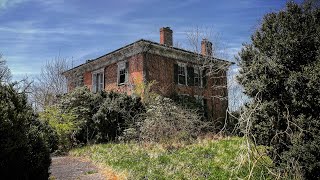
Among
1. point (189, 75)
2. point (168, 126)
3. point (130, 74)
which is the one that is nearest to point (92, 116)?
point (168, 126)

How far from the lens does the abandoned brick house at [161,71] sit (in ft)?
80.4

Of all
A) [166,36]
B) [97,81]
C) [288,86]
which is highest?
[166,36]

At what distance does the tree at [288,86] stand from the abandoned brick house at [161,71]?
15920mm

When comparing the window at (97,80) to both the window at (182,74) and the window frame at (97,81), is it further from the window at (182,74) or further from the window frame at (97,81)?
the window at (182,74)

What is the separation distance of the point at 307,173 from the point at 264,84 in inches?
89.7

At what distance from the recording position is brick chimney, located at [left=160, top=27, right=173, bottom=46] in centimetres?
2695

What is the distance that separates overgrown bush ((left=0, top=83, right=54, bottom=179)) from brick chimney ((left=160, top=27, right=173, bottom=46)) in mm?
19845

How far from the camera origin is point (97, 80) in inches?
1158

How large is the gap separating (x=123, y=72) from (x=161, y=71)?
123 inches

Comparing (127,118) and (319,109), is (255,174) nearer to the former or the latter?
(319,109)

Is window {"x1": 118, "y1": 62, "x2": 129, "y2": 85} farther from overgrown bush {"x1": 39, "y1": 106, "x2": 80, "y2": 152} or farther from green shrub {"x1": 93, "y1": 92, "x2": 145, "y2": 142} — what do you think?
overgrown bush {"x1": 39, "y1": 106, "x2": 80, "y2": 152}

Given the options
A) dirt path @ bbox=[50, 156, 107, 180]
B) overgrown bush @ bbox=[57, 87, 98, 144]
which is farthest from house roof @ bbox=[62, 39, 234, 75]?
dirt path @ bbox=[50, 156, 107, 180]

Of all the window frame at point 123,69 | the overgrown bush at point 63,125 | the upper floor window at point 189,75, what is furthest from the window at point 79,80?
the overgrown bush at point 63,125

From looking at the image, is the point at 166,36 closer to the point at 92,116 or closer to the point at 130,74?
the point at 130,74
